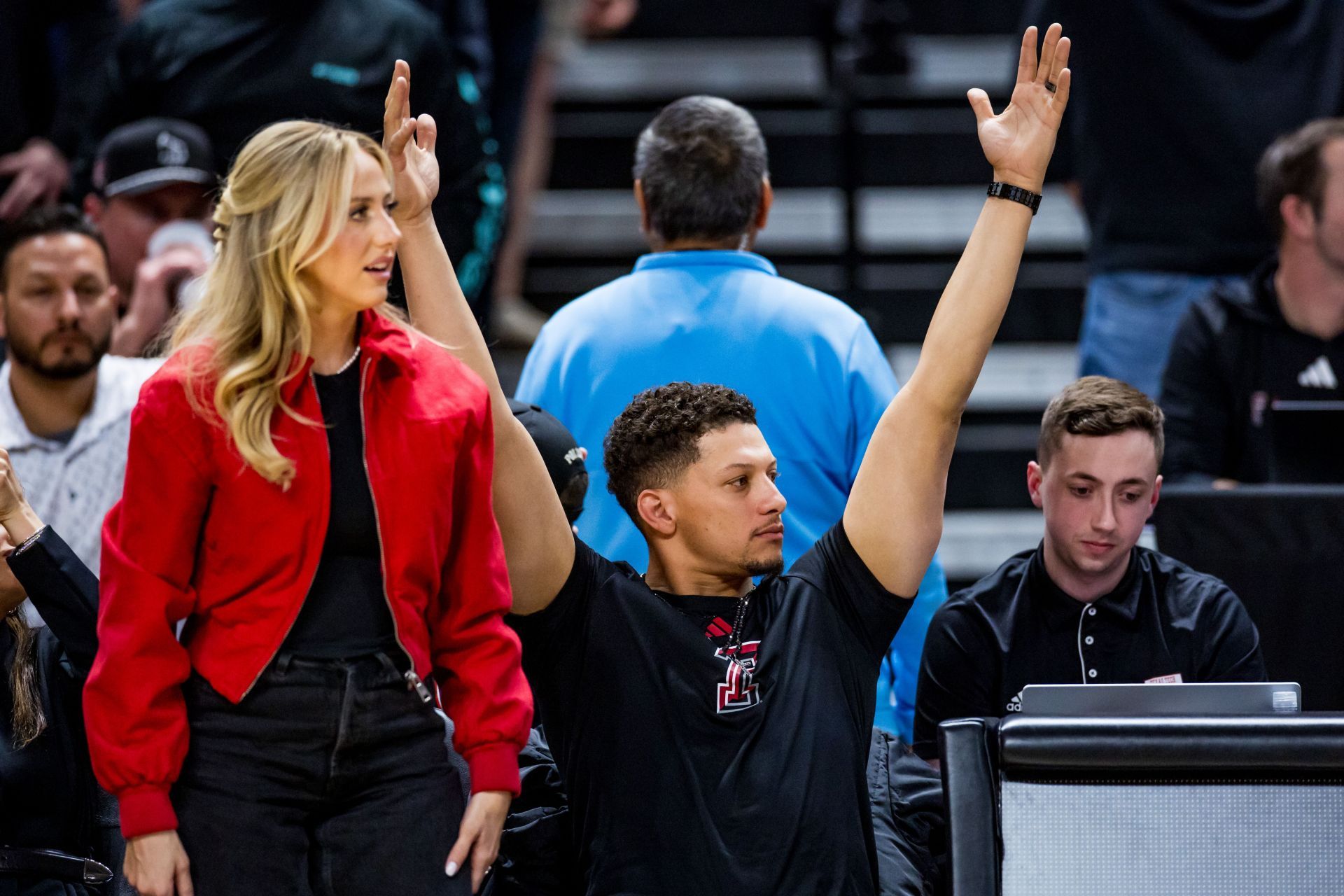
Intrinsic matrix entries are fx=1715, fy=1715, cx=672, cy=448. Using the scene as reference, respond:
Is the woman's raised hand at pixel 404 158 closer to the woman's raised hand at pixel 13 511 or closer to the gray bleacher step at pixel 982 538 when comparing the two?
the woman's raised hand at pixel 13 511

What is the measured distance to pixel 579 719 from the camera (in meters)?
2.40

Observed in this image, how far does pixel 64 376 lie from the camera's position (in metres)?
3.59

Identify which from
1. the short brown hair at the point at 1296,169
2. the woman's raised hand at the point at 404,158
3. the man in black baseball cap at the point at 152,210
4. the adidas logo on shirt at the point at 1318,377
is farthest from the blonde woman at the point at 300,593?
the short brown hair at the point at 1296,169

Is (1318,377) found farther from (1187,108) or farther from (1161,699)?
(1161,699)

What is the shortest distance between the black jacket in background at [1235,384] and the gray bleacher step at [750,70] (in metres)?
2.10

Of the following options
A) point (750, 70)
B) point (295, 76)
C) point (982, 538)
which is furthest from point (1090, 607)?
point (750, 70)

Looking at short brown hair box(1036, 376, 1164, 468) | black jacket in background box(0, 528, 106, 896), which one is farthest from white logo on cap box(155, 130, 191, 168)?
short brown hair box(1036, 376, 1164, 468)

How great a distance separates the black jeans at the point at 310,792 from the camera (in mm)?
1979

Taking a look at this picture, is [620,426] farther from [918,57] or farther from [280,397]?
[918,57]

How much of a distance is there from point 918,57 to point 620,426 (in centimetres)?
412

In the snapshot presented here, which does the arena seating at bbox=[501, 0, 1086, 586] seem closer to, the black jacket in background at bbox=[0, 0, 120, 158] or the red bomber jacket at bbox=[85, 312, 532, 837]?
the black jacket in background at bbox=[0, 0, 120, 158]

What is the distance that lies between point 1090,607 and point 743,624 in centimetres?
Answer: 74

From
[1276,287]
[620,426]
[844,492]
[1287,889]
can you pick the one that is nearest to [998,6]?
[1276,287]

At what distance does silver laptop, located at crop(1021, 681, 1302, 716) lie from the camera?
2.32 metres
